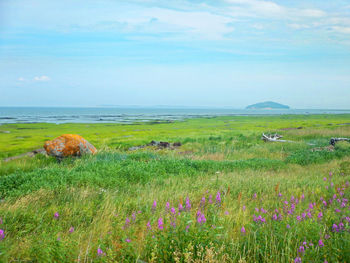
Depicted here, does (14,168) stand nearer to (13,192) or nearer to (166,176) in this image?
(13,192)

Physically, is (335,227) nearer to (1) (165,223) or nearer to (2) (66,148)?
(1) (165,223)

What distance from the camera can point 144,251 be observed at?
12.0 feet

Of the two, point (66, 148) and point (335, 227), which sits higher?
point (335, 227)

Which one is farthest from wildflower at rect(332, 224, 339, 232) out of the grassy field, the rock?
the rock

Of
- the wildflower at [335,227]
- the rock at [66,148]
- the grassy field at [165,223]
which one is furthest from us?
the rock at [66,148]

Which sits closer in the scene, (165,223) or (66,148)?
(165,223)

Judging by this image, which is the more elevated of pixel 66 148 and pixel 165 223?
pixel 165 223

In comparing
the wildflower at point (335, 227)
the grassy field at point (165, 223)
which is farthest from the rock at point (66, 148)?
the wildflower at point (335, 227)

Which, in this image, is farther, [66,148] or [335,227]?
[66,148]

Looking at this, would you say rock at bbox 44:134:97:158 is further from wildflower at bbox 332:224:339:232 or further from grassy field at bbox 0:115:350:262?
wildflower at bbox 332:224:339:232

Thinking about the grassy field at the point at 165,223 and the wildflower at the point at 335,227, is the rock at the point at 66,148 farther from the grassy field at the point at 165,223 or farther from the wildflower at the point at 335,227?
the wildflower at the point at 335,227

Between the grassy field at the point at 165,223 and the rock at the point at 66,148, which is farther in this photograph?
the rock at the point at 66,148

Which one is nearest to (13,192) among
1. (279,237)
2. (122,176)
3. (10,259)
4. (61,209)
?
(61,209)

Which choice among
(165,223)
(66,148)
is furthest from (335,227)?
(66,148)
